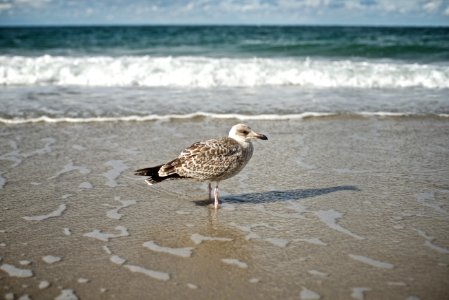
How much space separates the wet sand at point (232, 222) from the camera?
11.1 ft

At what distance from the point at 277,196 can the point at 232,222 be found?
814 mm

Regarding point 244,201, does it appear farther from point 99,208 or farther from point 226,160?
point 99,208

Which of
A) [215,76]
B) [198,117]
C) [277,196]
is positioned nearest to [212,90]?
[215,76]

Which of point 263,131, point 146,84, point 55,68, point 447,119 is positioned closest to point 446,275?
point 263,131

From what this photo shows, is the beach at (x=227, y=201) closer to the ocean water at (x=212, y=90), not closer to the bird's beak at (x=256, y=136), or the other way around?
the ocean water at (x=212, y=90)

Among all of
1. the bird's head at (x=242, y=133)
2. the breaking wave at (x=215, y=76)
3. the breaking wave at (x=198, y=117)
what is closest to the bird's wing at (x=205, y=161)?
the bird's head at (x=242, y=133)

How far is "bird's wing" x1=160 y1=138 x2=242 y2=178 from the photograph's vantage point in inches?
188

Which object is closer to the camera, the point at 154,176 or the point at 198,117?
the point at 154,176

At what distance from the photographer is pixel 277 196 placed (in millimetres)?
5188

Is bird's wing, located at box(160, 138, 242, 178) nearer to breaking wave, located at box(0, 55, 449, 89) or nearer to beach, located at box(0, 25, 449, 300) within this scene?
beach, located at box(0, 25, 449, 300)

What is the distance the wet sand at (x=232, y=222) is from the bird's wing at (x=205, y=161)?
0.35 metres

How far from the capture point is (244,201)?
509cm

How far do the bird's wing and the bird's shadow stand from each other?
0.39m

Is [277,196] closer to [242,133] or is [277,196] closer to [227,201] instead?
[227,201]
